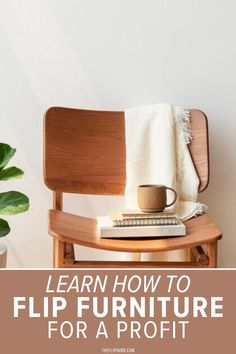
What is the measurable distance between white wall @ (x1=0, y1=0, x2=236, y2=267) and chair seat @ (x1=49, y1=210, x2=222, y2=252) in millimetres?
394

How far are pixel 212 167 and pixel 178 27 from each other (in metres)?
0.46

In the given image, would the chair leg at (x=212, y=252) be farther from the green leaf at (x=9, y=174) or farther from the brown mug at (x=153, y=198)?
the green leaf at (x=9, y=174)

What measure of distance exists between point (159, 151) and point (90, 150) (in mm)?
205

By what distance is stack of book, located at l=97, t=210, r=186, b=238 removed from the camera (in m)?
1.16

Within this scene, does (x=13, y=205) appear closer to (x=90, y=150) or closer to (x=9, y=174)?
(x=9, y=174)

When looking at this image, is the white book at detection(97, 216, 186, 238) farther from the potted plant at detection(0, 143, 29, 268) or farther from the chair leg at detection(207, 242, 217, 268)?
the potted plant at detection(0, 143, 29, 268)

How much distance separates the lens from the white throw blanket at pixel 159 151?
4.54 ft

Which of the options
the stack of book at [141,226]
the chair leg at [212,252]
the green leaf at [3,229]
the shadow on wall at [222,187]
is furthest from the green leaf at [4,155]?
the shadow on wall at [222,187]

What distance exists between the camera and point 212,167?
158 cm

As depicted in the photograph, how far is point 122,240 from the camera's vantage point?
1.15 m

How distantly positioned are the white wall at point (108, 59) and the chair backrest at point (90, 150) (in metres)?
0.13

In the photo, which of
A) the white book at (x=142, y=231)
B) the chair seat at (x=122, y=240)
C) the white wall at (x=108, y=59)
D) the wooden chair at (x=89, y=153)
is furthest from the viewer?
the white wall at (x=108, y=59)

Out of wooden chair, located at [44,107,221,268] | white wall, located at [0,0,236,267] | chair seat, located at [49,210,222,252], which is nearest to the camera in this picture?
chair seat, located at [49,210,222,252]

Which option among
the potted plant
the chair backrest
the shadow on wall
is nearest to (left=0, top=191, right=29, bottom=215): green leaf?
the potted plant
